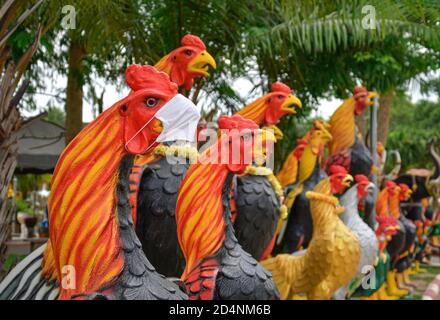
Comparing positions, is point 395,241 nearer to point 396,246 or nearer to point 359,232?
point 396,246

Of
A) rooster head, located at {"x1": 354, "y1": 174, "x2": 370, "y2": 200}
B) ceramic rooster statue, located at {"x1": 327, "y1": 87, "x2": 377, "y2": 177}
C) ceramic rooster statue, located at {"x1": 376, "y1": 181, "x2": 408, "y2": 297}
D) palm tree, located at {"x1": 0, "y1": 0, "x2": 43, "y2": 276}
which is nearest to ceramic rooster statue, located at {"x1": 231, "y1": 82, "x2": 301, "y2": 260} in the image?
palm tree, located at {"x1": 0, "y1": 0, "x2": 43, "y2": 276}

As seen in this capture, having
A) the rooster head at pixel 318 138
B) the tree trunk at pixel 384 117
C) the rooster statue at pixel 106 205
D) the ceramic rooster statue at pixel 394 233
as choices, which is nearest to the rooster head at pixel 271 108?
the rooster head at pixel 318 138

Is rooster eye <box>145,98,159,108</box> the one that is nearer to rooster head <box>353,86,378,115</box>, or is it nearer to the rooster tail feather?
the rooster tail feather

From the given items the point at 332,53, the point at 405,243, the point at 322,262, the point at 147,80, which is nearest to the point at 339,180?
the point at 322,262

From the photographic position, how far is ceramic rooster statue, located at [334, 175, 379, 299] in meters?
4.53

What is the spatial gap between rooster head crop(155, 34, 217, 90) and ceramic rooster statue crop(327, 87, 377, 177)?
2559 millimetres

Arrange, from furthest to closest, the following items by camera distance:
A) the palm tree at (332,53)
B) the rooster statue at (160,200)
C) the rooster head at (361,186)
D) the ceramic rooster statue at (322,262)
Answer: the palm tree at (332,53) → the rooster head at (361,186) → the ceramic rooster statue at (322,262) → the rooster statue at (160,200)

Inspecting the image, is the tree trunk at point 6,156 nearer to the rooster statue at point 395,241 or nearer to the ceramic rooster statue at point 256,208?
the ceramic rooster statue at point 256,208

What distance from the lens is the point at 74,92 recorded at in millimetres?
6945

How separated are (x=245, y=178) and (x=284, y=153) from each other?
466 cm

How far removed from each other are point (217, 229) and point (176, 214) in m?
0.18

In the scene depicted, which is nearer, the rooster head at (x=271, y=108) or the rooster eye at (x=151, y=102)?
the rooster eye at (x=151, y=102)

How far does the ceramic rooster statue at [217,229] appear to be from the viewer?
2.51 m
